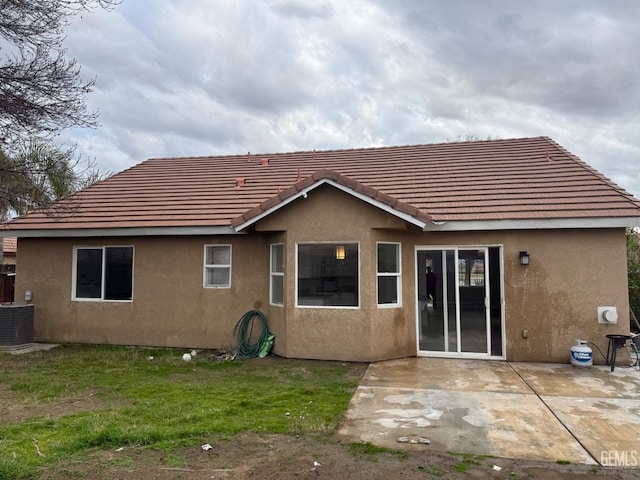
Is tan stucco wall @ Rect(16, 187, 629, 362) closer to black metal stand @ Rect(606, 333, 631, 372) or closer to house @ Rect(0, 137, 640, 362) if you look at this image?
house @ Rect(0, 137, 640, 362)

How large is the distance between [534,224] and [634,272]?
7.04m

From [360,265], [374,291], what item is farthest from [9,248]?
[374,291]

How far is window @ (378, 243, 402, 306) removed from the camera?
8984mm

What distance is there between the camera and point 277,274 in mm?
9711

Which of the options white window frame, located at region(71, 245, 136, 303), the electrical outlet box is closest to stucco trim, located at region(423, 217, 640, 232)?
the electrical outlet box

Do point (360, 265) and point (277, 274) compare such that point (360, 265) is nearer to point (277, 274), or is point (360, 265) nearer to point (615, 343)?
point (277, 274)

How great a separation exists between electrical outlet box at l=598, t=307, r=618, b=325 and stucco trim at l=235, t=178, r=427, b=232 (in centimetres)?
397

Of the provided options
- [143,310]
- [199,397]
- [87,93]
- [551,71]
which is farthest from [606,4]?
[143,310]

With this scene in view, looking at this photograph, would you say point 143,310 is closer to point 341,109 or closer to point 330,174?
point 330,174

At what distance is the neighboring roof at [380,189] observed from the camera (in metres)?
8.67

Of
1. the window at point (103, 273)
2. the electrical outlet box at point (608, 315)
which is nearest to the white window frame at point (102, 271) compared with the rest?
the window at point (103, 273)

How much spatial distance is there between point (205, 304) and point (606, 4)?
11778mm

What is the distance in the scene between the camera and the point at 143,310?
1052 cm

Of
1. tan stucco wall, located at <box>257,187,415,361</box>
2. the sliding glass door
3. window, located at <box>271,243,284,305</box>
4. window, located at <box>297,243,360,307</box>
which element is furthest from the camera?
window, located at <box>271,243,284,305</box>
